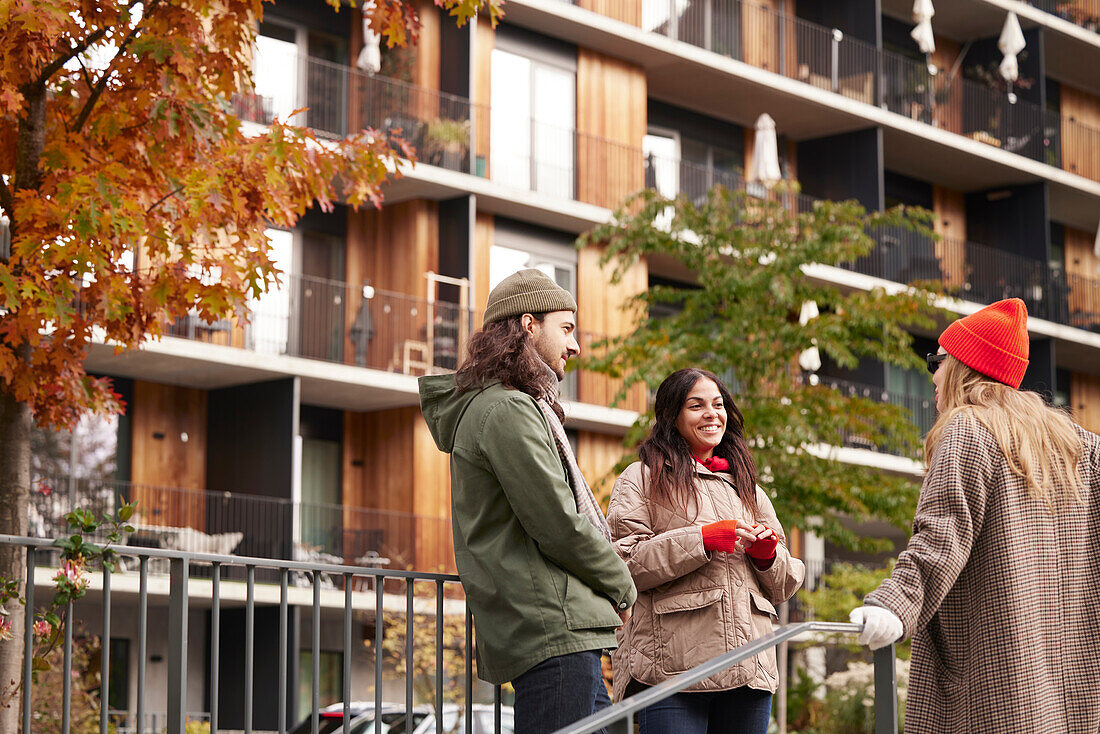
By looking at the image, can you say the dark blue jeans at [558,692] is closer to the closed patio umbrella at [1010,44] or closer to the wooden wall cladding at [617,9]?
the wooden wall cladding at [617,9]

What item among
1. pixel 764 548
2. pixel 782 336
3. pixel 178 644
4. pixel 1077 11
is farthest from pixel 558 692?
pixel 1077 11

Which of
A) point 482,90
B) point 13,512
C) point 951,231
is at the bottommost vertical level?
point 13,512

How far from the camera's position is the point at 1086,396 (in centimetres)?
3656

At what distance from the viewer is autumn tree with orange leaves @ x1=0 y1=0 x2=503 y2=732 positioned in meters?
6.92

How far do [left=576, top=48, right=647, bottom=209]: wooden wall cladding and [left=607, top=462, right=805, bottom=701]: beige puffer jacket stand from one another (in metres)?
21.6

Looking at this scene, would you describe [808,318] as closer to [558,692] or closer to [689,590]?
[689,590]

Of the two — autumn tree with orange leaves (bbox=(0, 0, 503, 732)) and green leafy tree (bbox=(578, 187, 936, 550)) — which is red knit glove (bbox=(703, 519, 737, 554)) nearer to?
autumn tree with orange leaves (bbox=(0, 0, 503, 732))

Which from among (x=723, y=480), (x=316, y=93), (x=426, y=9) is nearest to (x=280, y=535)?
(x=316, y=93)

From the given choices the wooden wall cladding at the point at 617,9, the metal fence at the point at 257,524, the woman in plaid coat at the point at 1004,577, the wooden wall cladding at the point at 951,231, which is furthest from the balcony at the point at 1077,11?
the woman in plaid coat at the point at 1004,577

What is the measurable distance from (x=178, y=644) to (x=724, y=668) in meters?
2.06

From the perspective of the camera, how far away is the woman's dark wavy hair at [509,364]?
4.79 metres

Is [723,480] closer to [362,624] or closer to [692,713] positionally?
[692,713]

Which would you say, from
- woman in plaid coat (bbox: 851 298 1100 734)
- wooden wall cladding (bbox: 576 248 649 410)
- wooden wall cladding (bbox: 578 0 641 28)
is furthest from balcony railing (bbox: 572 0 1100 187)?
woman in plaid coat (bbox: 851 298 1100 734)

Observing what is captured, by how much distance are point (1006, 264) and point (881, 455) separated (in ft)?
21.3
